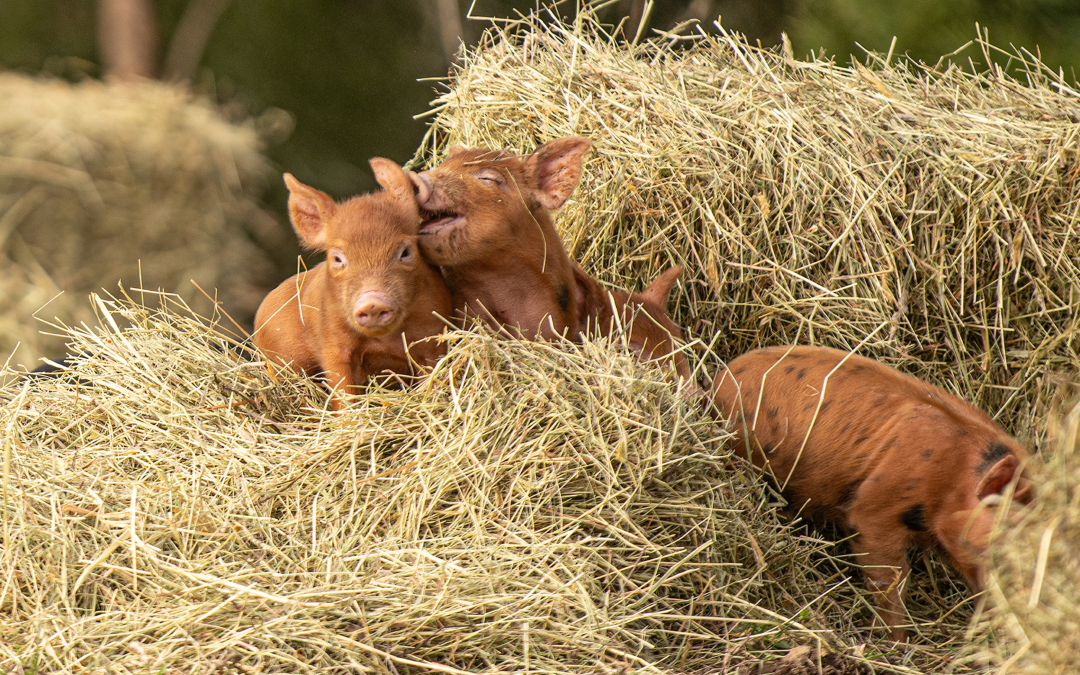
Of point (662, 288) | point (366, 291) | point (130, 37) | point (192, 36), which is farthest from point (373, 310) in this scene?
point (192, 36)

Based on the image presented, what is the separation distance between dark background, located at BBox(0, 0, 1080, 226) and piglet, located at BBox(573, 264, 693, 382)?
3.71 m

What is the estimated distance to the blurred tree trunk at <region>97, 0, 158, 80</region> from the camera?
599 centimetres

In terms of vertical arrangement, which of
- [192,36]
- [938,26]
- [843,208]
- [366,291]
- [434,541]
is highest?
[938,26]

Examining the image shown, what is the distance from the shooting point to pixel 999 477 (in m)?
2.14

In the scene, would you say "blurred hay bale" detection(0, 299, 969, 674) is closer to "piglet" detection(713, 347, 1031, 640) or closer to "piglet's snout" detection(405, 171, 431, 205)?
"piglet" detection(713, 347, 1031, 640)

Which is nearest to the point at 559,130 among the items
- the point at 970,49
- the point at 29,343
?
the point at 29,343

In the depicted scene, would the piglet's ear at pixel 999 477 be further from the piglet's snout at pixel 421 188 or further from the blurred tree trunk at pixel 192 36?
the blurred tree trunk at pixel 192 36

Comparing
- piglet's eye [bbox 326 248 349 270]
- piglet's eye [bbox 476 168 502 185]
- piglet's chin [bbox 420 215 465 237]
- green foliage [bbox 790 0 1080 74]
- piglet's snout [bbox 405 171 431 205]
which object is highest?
green foliage [bbox 790 0 1080 74]

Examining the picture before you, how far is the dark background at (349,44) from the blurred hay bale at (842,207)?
2846mm

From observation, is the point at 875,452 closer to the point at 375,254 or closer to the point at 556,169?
the point at 556,169

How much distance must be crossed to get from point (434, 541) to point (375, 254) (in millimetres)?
806

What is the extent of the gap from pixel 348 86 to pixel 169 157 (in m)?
4.13

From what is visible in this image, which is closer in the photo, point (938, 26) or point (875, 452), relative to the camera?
point (875, 452)

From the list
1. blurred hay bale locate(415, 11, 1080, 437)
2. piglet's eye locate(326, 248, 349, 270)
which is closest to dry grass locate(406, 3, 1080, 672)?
blurred hay bale locate(415, 11, 1080, 437)
